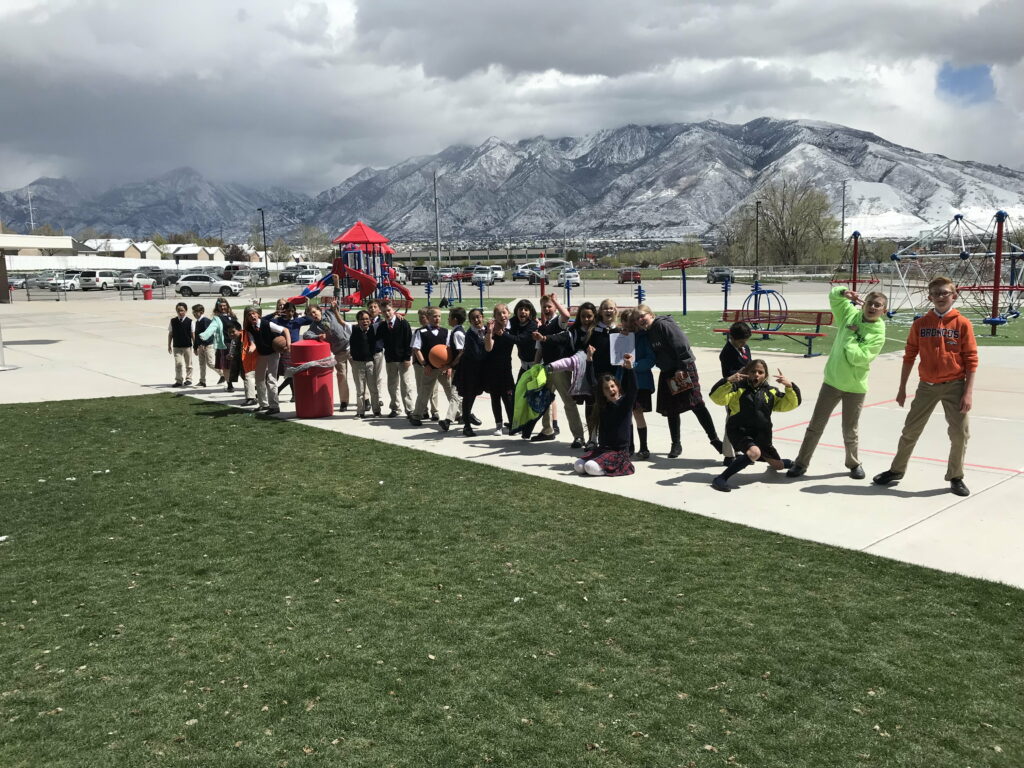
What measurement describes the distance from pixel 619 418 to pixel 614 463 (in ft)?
1.54

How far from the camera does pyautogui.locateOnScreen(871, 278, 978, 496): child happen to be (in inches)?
289

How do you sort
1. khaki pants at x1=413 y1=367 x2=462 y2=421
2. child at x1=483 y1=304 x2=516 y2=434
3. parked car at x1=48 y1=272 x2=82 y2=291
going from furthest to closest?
1. parked car at x1=48 y1=272 x2=82 y2=291
2. khaki pants at x1=413 y1=367 x2=462 y2=421
3. child at x1=483 y1=304 x2=516 y2=434

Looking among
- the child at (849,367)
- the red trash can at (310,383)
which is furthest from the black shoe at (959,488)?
the red trash can at (310,383)

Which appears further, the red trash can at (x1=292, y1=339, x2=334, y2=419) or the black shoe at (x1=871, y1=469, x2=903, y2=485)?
the red trash can at (x1=292, y1=339, x2=334, y2=419)

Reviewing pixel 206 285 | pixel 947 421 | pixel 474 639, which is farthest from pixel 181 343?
pixel 206 285

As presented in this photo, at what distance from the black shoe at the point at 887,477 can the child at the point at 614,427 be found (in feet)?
7.72

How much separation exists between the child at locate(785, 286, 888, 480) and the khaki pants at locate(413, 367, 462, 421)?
187 inches

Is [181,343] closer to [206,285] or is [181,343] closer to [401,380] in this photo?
[401,380]

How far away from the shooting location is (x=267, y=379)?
40.9 feet

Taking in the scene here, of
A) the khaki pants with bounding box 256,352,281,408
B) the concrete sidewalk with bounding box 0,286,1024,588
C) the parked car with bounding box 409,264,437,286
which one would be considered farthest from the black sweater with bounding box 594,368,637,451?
the parked car with bounding box 409,264,437,286

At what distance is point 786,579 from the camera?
5754 millimetres

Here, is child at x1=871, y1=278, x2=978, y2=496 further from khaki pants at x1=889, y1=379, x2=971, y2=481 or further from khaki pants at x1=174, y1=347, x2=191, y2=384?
khaki pants at x1=174, y1=347, x2=191, y2=384

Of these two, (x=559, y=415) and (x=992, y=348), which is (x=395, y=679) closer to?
(x=559, y=415)

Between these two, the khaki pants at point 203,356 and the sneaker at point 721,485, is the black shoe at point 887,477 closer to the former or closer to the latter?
the sneaker at point 721,485
